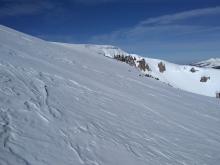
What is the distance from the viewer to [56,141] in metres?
4.56

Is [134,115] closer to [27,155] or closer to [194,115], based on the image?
[194,115]

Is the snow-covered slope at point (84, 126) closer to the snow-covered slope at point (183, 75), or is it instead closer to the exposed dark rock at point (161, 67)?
the snow-covered slope at point (183, 75)

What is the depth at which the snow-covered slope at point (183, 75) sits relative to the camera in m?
95.6

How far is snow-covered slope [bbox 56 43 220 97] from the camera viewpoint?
95.6 meters

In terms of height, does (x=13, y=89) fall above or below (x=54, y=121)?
above

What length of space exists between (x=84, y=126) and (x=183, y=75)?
105318mm

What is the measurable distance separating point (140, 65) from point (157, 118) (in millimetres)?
88224

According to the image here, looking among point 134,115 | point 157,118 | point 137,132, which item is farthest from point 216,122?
point 137,132

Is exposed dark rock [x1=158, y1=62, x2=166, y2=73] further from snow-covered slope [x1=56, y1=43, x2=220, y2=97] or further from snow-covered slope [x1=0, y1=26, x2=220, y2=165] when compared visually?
snow-covered slope [x1=0, y1=26, x2=220, y2=165]

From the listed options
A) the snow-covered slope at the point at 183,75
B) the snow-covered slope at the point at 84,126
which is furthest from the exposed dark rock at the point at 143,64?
the snow-covered slope at the point at 84,126

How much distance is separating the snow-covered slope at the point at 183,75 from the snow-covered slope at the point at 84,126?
278ft

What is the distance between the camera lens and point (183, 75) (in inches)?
4213

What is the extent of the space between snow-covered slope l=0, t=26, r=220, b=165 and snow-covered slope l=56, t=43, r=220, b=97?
278 ft

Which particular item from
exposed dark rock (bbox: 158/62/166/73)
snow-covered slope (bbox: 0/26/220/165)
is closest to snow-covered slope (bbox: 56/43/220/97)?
exposed dark rock (bbox: 158/62/166/73)
